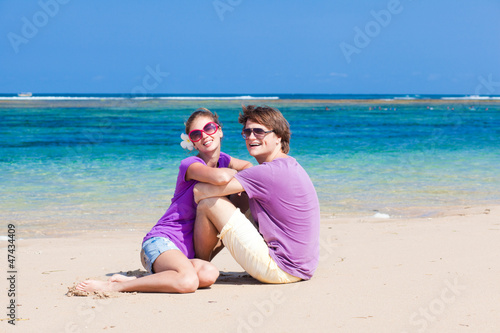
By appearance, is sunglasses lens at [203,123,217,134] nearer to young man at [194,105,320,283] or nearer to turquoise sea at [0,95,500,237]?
young man at [194,105,320,283]

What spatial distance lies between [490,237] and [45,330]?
430 centimetres

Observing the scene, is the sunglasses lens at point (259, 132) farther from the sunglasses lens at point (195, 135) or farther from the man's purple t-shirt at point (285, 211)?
the sunglasses lens at point (195, 135)

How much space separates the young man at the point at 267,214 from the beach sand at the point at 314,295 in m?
0.20

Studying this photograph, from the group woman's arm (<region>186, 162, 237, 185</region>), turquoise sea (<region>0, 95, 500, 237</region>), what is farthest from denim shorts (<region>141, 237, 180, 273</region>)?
turquoise sea (<region>0, 95, 500, 237</region>)

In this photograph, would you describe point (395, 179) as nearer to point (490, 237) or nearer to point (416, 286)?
point (490, 237)

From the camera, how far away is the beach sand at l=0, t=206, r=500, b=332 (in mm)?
3035

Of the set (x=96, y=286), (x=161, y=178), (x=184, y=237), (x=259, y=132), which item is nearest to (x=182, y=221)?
(x=184, y=237)

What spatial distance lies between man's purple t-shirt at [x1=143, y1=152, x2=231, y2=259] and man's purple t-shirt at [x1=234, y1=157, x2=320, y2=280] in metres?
0.49

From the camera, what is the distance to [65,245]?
18.7ft

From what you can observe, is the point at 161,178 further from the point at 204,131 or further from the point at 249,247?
the point at 249,247

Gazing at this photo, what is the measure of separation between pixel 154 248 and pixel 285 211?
101cm

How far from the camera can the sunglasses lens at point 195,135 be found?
398cm

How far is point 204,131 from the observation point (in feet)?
13.0

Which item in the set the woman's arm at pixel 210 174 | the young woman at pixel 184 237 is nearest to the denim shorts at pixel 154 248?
the young woman at pixel 184 237
